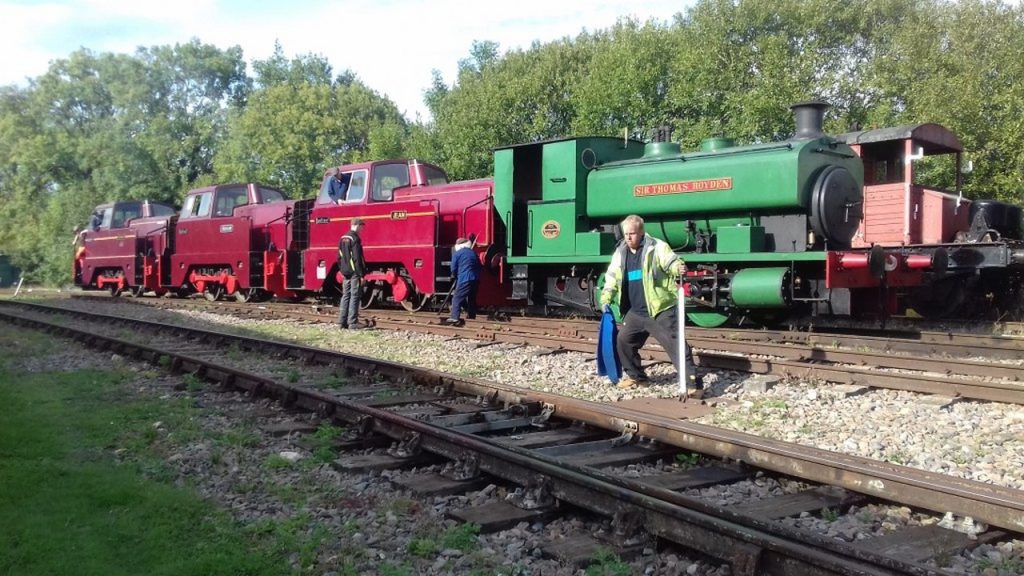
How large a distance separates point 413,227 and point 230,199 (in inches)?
336

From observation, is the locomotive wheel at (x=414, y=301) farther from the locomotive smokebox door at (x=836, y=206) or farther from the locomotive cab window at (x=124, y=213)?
the locomotive cab window at (x=124, y=213)

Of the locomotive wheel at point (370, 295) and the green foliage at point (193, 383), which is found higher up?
the locomotive wheel at point (370, 295)

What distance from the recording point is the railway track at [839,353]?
749 centimetres

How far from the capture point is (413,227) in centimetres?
1436

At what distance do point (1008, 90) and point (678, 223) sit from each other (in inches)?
512

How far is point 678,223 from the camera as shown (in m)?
11.8

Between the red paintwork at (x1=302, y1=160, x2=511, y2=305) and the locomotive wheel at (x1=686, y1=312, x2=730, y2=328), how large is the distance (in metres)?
3.62

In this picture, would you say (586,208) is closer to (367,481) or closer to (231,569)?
(367,481)

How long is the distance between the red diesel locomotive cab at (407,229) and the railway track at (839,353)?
3.34 ft

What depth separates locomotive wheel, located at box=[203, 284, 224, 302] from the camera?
69.3 ft

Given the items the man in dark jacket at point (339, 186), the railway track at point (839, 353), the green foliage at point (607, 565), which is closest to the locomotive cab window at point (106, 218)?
the man in dark jacket at point (339, 186)

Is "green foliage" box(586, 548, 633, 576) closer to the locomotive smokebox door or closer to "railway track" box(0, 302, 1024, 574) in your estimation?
"railway track" box(0, 302, 1024, 574)

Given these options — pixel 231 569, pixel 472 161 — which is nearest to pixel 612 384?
pixel 231 569

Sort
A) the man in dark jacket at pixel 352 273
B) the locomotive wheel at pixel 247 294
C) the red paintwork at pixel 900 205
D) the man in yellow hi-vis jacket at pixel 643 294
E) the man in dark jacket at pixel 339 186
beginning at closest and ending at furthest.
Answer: the man in yellow hi-vis jacket at pixel 643 294 < the red paintwork at pixel 900 205 < the man in dark jacket at pixel 352 273 < the man in dark jacket at pixel 339 186 < the locomotive wheel at pixel 247 294
